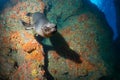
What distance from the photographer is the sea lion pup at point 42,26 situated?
465cm

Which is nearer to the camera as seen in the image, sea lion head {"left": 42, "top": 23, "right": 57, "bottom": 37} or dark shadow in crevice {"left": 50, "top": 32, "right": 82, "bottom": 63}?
sea lion head {"left": 42, "top": 23, "right": 57, "bottom": 37}

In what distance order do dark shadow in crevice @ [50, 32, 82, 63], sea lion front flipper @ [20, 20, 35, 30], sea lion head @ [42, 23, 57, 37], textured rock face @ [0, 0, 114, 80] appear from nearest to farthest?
sea lion head @ [42, 23, 57, 37], textured rock face @ [0, 0, 114, 80], sea lion front flipper @ [20, 20, 35, 30], dark shadow in crevice @ [50, 32, 82, 63]

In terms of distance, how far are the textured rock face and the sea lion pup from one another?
268 mm

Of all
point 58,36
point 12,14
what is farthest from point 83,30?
point 12,14

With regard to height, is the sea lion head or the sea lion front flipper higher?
the sea lion head

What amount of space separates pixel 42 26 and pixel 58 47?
1438mm

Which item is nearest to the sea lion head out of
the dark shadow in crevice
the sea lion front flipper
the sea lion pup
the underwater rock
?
the sea lion pup

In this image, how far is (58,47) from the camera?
623cm

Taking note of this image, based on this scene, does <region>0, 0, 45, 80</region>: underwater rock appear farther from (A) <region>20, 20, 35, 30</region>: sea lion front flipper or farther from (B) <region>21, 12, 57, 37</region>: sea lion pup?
(B) <region>21, 12, 57, 37</region>: sea lion pup

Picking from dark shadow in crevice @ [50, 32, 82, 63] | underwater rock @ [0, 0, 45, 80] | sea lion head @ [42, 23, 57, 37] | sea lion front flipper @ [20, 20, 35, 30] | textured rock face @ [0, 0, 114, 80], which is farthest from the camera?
dark shadow in crevice @ [50, 32, 82, 63]

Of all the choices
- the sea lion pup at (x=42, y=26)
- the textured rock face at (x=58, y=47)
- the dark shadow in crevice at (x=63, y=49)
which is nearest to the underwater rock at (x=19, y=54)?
the textured rock face at (x=58, y=47)

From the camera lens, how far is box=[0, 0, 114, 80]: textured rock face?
17.9 ft

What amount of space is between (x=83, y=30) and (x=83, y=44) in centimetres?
60

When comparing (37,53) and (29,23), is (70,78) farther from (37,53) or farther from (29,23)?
(29,23)
